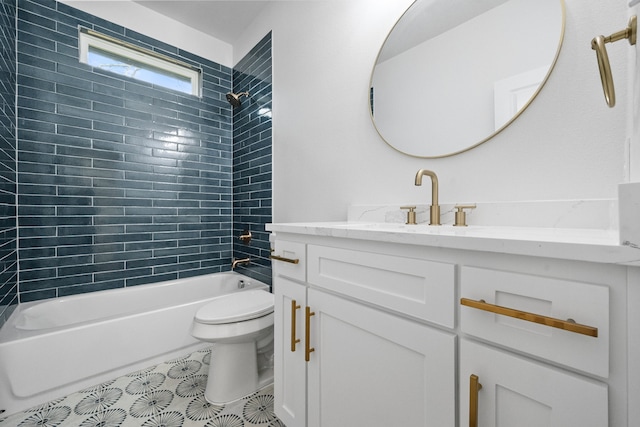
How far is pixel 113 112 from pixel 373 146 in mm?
2113

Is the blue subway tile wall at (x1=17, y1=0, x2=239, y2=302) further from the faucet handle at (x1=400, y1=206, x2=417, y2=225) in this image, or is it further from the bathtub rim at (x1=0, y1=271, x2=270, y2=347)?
the faucet handle at (x1=400, y1=206, x2=417, y2=225)

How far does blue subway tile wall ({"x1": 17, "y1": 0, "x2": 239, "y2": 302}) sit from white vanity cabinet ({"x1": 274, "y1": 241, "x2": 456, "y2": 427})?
172cm

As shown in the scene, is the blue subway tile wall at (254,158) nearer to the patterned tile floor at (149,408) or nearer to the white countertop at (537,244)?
the patterned tile floor at (149,408)

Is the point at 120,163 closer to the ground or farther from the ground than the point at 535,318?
farther from the ground

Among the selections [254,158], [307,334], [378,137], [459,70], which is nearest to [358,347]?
[307,334]

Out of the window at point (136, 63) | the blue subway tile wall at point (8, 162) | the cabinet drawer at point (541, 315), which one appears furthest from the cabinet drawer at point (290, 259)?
the window at point (136, 63)

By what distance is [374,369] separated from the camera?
2.57 ft

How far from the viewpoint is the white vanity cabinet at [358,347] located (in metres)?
0.66

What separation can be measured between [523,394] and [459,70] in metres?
1.11

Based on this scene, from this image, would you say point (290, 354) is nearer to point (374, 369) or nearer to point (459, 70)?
point (374, 369)

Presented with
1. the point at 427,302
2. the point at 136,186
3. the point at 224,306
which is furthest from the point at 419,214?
the point at 136,186

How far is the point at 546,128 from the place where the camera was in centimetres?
89

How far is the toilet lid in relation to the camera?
56.3 inches

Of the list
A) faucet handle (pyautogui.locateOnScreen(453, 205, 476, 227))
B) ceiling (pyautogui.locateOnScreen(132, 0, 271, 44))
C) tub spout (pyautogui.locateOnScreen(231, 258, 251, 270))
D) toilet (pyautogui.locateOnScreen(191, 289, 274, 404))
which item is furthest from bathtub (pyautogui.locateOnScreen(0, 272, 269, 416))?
ceiling (pyautogui.locateOnScreen(132, 0, 271, 44))
